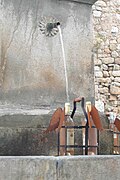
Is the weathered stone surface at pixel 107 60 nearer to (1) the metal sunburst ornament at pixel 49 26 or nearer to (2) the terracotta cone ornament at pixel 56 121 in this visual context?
(1) the metal sunburst ornament at pixel 49 26

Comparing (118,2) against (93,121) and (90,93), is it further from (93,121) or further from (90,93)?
(93,121)

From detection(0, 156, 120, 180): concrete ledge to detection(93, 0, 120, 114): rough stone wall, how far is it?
8612 millimetres

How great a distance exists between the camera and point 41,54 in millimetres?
3385

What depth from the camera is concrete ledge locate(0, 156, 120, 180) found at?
7.50 ft

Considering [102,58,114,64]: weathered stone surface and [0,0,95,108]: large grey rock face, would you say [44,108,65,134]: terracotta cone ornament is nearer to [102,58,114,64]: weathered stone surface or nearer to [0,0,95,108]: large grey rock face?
[0,0,95,108]: large grey rock face

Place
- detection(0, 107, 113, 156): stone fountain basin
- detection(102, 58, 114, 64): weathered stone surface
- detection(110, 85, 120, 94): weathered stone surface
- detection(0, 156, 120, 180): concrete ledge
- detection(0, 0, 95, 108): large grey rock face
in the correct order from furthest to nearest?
1. detection(102, 58, 114, 64): weathered stone surface
2. detection(110, 85, 120, 94): weathered stone surface
3. detection(0, 0, 95, 108): large grey rock face
4. detection(0, 107, 113, 156): stone fountain basin
5. detection(0, 156, 120, 180): concrete ledge

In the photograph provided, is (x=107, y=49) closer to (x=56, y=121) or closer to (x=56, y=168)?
(x=56, y=121)

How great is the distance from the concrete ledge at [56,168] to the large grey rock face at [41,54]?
3.19 feet

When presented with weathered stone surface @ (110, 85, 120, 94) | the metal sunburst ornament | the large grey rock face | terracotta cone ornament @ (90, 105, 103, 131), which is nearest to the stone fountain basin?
the large grey rock face

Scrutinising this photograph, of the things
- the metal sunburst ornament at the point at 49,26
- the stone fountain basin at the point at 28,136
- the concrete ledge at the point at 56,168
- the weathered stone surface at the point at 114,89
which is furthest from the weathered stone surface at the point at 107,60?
the concrete ledge at the point at 56,168

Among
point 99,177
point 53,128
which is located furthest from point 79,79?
point 99,177

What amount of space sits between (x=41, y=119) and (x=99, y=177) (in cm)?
90

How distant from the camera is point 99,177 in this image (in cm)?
234

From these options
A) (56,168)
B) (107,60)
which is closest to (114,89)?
(107,60)
